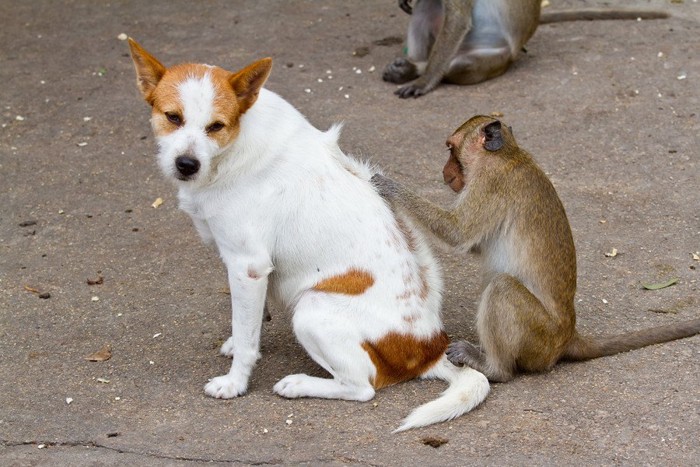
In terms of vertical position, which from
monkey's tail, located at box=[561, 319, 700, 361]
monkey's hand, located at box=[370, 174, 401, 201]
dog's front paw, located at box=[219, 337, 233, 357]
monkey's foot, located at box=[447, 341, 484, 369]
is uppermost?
monkey's hand, located at box=[370, 174, 401, 201]

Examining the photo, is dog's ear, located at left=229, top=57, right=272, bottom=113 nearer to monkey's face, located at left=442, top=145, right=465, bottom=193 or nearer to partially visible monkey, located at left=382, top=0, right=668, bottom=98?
monkey's face, located at left=442, top=145, right=465, bottom=193

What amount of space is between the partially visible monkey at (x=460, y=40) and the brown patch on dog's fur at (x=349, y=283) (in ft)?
14.5

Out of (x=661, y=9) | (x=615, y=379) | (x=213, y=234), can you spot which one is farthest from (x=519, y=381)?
(x=661, y=9)

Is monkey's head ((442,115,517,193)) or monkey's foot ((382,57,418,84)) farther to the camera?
monkey's foot ((382,57,418,84))

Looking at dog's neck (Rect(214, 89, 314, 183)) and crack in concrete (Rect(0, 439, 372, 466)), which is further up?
dog's neck (Rect(214, 89, 314, 183))

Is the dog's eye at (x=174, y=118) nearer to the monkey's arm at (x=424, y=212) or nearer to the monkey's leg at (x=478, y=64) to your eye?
→ the monkey's arm at (x=424, y=212)

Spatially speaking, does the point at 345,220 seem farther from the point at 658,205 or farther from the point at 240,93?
the point at 658,205

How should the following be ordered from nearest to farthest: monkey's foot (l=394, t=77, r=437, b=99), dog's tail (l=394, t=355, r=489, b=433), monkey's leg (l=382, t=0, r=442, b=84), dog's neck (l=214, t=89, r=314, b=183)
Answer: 1. dog's tail (l=394, t=355, r=489, b=433)
2. dog's neck (l=214, t=89, r=314, b=183)
3. monkey's foot (l=394, t=77, r=437, b=99)
4. monkey's leg (l=382, t=0, r=442, b=84)

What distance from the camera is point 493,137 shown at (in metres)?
5.32

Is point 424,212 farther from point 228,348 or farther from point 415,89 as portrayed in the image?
point 415,89

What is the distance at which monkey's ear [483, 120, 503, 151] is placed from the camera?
17.4 feet

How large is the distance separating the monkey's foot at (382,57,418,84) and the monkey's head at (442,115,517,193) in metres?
4.16

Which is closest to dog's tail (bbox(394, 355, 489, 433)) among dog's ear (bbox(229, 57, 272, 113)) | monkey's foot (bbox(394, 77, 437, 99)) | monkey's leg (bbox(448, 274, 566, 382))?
monkey's leg (bbox(448, 274, 566, 382))

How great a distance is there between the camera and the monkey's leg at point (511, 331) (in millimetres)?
5125
